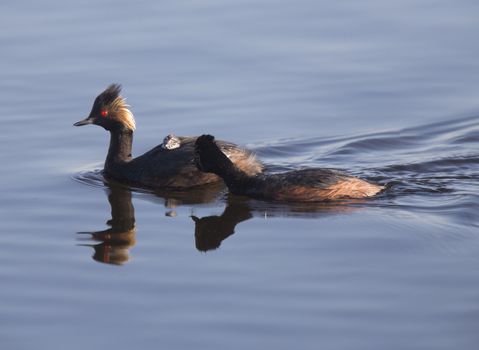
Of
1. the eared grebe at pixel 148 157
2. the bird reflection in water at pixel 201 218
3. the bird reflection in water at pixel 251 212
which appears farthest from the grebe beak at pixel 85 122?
the bird reflection in water at pixel 251 212

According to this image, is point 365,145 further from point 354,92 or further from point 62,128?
point 62,128

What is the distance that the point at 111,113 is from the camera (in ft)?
47.8

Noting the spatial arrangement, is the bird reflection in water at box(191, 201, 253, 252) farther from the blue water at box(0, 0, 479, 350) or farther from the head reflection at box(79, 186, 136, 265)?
the head reflection at box(79, 186, 136, 265)

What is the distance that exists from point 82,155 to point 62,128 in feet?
2.52

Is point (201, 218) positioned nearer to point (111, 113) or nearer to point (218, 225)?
point (218, 225)

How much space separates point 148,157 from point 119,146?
66 cm

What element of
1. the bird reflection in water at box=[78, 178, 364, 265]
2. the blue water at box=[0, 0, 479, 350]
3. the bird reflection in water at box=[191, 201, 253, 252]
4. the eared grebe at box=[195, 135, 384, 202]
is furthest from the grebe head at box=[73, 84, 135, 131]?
the bird reflection in water at box=[191, 201, 253, 252]

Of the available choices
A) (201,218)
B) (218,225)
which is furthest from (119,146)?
(218,225)

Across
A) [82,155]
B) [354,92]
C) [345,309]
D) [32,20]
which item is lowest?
[345,309]

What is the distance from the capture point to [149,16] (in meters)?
19.1

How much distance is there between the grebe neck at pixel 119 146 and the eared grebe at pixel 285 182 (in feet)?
4.44

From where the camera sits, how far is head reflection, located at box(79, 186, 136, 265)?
36.0ft

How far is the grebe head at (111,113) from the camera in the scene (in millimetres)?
14508

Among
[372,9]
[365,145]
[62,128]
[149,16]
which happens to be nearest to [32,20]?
[149,16]
